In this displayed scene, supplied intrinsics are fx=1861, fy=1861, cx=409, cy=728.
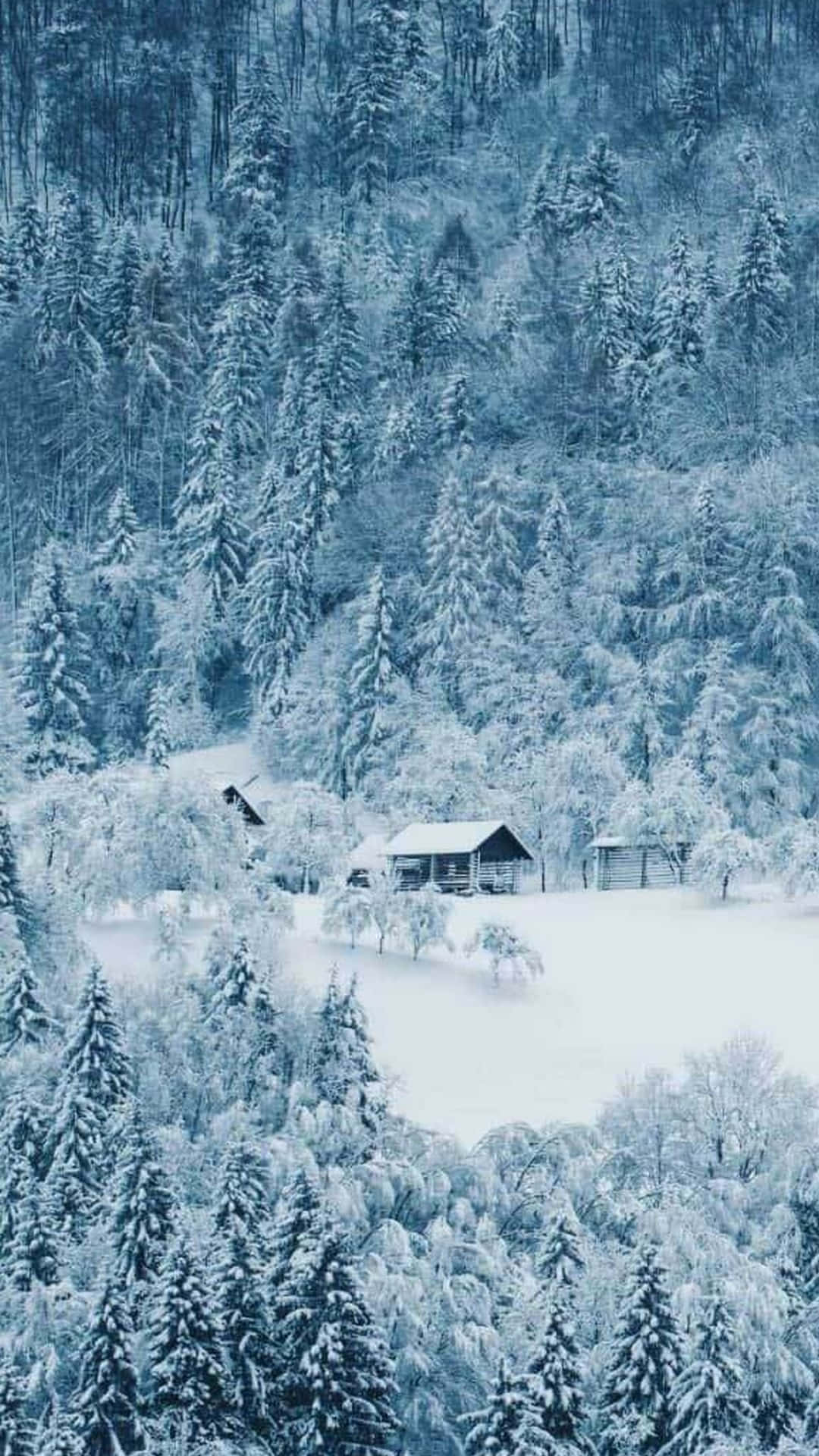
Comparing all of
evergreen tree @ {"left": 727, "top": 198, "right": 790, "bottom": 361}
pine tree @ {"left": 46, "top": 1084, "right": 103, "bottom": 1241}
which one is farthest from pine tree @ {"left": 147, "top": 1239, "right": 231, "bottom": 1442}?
evergreen tree @ {"left": 727, "top": 198, "right": 790, "bottom": 361}

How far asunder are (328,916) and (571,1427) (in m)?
22.6

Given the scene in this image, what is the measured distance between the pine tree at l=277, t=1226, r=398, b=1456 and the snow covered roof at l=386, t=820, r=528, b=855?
30045 millimetres

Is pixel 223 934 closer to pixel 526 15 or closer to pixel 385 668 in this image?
pixel 385 668

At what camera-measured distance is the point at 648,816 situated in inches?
2621

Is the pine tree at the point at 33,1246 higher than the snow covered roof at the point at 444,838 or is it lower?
lower

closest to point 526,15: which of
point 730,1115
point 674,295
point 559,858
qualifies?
point 674,295

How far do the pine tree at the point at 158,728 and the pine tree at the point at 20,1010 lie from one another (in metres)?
34.4

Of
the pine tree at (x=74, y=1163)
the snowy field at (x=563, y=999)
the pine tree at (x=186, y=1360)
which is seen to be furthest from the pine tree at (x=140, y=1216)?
the snowy field at (x=563, y=999)

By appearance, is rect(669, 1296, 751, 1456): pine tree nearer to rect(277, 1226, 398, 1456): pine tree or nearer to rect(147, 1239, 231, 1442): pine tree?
rect(277, 1226, 398, 1456): pine tree

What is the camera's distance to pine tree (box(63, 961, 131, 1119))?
1539 inches

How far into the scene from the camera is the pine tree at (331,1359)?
32562 millimetres

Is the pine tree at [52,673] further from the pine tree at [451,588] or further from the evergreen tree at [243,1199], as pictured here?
the evergreen tree at [243,1199]

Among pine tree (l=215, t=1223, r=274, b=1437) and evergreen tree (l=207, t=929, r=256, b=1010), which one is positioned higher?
evergreen tree (l=207, t=929, r=256, b=1010)

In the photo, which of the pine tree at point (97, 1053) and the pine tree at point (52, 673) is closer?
the pine tree at point (97, 1053)
